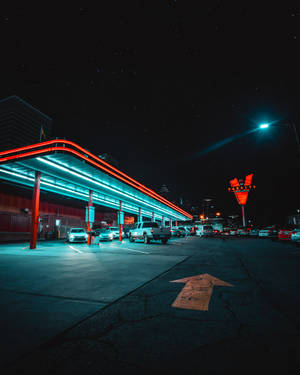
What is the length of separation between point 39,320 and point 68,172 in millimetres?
15735

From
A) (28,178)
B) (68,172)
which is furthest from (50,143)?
(28,178)

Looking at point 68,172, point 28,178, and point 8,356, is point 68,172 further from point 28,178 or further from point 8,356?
point 8,356

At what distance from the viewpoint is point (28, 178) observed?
2055 centimetres

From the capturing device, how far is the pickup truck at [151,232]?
63.5 ft

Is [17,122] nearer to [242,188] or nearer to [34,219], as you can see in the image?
[242,188]

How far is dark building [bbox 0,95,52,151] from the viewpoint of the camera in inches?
5753

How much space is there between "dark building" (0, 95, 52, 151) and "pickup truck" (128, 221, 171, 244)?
15493 centimetres

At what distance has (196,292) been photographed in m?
4.32

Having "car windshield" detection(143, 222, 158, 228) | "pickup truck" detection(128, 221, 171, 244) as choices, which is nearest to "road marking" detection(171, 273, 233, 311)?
"pickup truck" detection(128, 221, 171, 244)

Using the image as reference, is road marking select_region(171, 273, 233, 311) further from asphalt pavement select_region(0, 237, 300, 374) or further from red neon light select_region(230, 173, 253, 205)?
red neon light select_region(230, 173, 253, 205)

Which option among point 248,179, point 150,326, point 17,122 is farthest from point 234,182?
point 17,122

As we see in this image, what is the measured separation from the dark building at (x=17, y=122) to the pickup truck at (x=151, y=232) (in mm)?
154927

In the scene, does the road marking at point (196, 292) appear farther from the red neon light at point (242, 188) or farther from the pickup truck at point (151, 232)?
the red neon light at point (242, 188)

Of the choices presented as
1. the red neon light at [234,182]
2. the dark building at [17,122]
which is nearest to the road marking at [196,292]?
the red neon light at [234,182]
